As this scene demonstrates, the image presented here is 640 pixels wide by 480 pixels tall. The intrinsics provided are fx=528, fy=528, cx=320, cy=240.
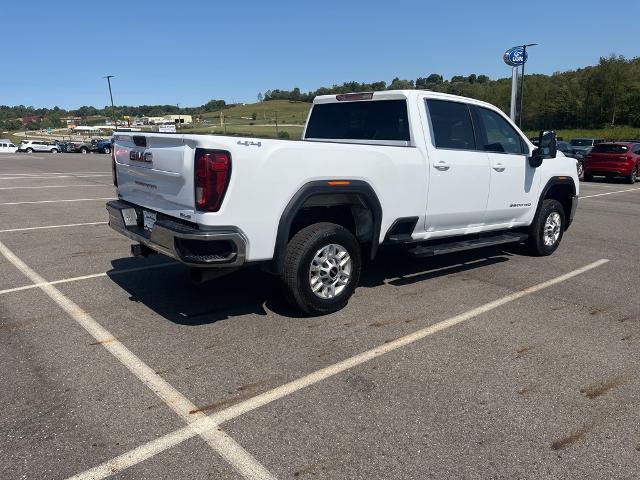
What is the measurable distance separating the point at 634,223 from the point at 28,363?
10.7 metres

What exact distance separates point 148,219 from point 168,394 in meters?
1.86

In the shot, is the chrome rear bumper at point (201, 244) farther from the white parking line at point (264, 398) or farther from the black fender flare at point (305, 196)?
the white parking line at point (264, 398)

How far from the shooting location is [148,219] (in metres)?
4.66

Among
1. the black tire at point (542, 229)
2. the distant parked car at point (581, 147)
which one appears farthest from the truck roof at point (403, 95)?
the distant parked car at point (581, 147)

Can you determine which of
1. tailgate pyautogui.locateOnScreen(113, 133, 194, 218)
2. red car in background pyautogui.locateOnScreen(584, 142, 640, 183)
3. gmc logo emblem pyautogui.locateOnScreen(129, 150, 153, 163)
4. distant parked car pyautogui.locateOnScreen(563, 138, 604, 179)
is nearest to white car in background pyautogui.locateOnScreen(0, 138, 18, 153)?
distant parked car pyautogui.locateOnScreen(563, 138, 604, 179)

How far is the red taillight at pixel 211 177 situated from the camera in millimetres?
3770

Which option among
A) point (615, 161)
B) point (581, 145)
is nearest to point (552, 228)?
point (615, 161)

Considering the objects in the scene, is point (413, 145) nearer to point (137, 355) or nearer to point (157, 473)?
point (137, 355)

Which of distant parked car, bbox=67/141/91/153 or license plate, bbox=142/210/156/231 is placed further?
distant parked car, bbox=67/141/91/153

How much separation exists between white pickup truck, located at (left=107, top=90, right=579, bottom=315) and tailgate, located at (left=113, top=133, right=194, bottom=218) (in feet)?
0.05

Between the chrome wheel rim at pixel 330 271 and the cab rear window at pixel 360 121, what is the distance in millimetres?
1502

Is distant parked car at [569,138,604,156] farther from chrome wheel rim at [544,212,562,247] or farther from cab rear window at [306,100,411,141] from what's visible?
cab rear window at [306,100,411,141]

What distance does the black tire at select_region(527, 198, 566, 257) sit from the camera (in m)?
7.01

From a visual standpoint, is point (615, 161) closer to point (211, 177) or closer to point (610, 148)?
point (610, 148)
